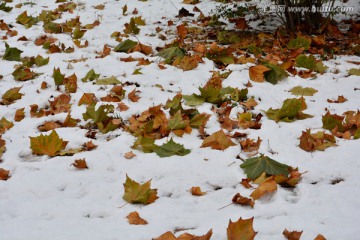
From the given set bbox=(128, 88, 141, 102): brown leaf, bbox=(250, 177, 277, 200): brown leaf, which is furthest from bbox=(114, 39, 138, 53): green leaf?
bbox=(250, 177, 277, 200): brown leaf

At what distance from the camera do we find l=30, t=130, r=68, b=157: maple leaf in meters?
2.19

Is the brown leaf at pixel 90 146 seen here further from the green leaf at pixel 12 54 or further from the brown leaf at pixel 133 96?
the green leaf at pixel 12 54

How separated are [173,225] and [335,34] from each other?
365cm

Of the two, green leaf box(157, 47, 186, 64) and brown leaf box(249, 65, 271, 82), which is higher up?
brown leaf box(249, 65, 271, 82)

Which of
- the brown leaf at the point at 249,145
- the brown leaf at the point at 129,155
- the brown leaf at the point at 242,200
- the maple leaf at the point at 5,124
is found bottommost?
the maple leaf at the point at 5,124

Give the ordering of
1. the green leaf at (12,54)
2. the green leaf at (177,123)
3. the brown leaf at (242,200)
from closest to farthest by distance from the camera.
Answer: the brown leaf at (242,200) → the green leaf at (177,123) → the green leaf at (12,54)

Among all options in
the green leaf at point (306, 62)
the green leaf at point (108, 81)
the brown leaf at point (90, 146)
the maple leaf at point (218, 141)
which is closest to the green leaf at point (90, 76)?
the green leaf at point (108, 81)

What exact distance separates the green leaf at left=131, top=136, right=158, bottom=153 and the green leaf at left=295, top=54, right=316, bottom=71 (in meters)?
1.92

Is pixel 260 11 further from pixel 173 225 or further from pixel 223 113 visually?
pixel 173 225

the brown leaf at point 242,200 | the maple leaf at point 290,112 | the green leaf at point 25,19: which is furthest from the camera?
the green leaf at point 25,19

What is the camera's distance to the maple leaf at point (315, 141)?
2.16 meters

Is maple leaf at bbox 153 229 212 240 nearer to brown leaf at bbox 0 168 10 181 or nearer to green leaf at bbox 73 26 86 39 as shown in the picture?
brown leaf at bbox 0 168 10 181

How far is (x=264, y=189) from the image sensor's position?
1796mm

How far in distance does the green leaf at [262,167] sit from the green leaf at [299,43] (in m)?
2.24
